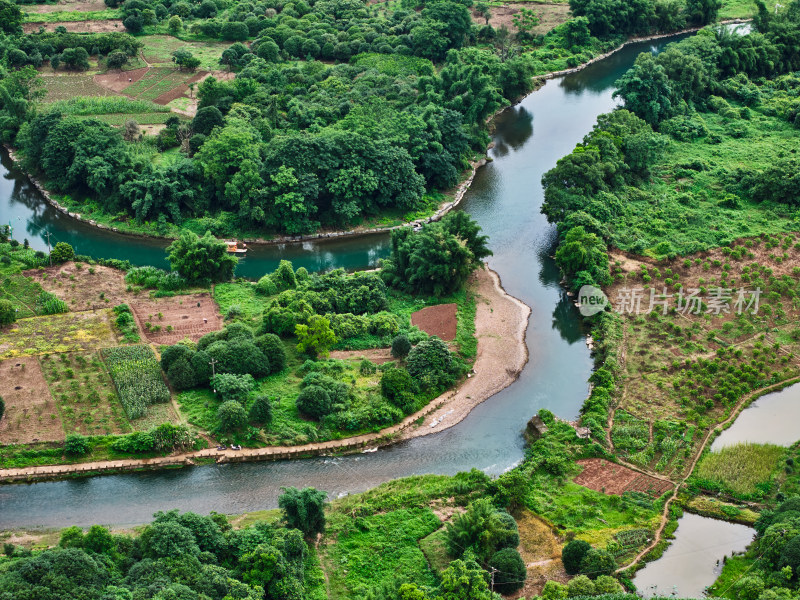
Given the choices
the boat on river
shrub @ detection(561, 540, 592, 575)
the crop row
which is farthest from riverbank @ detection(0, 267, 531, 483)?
the boat on river

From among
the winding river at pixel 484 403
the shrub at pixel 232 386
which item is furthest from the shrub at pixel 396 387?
the shrub at pixel 232 386

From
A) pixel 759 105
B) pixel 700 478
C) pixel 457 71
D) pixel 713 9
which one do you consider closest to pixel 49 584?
pixel 700 478

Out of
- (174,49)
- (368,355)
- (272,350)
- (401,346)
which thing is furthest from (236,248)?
(174,49)

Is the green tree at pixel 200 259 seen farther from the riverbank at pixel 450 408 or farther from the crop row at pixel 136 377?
the riverbank at pixel 450 408

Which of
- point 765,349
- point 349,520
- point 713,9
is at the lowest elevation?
point 349,520

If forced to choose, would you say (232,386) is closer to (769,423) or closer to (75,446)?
(75,446)

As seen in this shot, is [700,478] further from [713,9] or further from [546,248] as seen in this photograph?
[713,9]
